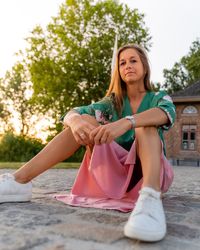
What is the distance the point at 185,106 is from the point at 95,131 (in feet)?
76.2

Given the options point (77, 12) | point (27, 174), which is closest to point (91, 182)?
point (27, 174)

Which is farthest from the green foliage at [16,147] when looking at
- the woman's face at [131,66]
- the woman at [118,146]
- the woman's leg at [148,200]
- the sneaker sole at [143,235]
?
the sneaker sole at [143,235]

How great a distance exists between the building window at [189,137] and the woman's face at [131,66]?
22335mm

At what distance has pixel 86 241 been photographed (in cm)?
190

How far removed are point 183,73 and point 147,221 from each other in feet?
131

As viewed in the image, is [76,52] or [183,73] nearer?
[76,52]

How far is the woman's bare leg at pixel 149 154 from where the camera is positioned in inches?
92.7

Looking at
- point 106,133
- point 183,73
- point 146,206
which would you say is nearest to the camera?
point 146,206

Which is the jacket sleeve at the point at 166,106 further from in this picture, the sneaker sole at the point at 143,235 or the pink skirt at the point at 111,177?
the sneaker sole at the point at 143,235

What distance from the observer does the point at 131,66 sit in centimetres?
303

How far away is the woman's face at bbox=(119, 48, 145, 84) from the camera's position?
9.93 feet

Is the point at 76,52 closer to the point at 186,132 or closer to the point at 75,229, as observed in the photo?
the point at 186,132

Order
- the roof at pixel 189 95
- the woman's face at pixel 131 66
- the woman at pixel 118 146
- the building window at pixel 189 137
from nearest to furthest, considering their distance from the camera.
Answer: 1. the woman at pixel 118 146
2. the woman's face at pixel 131 66
3. the roof at pixel 189 95
4. the building window at pixel 189 137

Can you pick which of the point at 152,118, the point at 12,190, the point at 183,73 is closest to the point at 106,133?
the point at 152,118
